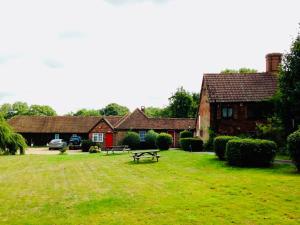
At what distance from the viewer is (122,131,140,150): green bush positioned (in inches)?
1876

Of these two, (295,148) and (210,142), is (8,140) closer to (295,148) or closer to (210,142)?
(210,142)

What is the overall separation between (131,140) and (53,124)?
2090cm

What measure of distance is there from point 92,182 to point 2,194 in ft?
13.8

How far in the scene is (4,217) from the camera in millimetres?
10562

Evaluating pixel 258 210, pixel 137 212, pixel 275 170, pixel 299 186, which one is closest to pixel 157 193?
pixel 137 212

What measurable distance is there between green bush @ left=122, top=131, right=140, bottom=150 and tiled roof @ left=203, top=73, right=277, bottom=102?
1346 centimetres

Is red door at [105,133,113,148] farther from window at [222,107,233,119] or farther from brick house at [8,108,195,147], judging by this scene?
window at [222,107,233,119]

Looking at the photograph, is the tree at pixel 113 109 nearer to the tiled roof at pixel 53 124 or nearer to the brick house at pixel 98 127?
the brick house at pixel 98 127

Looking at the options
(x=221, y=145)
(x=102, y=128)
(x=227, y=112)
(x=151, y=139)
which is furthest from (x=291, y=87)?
(x=102, y=128)

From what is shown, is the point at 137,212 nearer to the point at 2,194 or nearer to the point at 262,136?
the point at 2,194

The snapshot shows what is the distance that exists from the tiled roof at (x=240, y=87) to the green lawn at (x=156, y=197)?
16.4m

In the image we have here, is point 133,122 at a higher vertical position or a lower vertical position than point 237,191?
higher

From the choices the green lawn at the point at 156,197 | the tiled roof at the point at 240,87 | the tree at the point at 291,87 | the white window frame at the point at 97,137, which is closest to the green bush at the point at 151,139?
the white window frame at the point at 97,137

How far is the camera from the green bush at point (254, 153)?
66.6 feet
